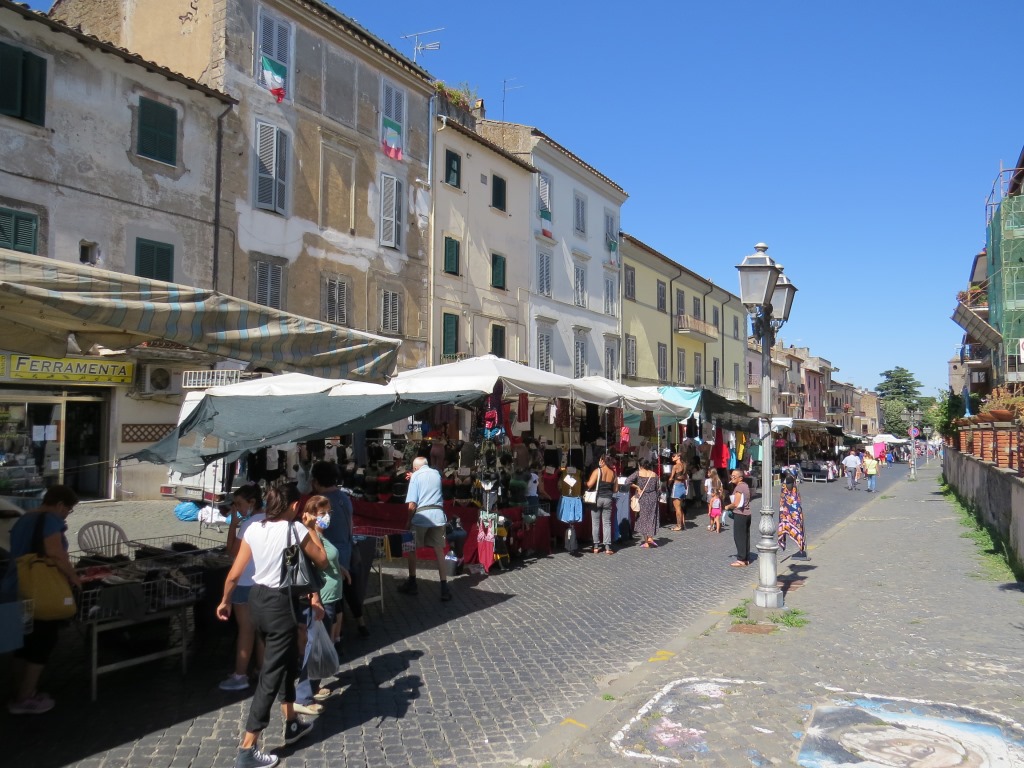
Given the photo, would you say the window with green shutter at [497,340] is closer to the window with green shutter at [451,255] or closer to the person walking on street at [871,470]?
the window with green shutter at [451,255]

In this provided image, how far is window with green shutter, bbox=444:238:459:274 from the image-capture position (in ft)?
79.5

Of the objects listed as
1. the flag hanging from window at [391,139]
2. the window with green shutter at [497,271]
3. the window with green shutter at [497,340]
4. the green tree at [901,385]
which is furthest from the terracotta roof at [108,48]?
the green tree at [901,385]

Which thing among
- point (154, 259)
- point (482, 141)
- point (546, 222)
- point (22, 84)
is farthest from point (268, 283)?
point (546, 222)

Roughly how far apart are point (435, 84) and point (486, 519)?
18276 millimetres

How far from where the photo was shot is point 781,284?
949 centimetres

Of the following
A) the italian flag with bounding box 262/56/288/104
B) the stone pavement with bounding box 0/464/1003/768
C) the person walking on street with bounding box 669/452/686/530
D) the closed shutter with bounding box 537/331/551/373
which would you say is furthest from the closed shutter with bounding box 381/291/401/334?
the stone pavement with bounding box 0/464/1003/768

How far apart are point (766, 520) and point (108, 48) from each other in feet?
48.3

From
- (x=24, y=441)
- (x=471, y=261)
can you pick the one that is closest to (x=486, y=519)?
(x=24, y=441)

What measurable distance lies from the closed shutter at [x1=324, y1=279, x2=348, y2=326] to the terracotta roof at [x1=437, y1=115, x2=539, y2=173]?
21.5ft

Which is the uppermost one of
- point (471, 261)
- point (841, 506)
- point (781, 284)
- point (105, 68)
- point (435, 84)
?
point (435, 84)

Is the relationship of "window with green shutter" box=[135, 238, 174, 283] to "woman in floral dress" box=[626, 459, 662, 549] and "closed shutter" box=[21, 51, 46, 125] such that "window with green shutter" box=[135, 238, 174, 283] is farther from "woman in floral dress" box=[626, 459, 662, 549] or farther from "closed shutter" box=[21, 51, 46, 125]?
"woman in floral dress" box=[626, 459, 662, 549]

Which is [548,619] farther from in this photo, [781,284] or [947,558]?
[947,558]

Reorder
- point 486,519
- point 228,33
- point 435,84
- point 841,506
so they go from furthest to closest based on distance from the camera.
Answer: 1. point 435,84
2. point 841,506
3. point 228,33
4. point 486,519

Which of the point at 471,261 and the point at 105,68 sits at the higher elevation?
the point at 105,68
